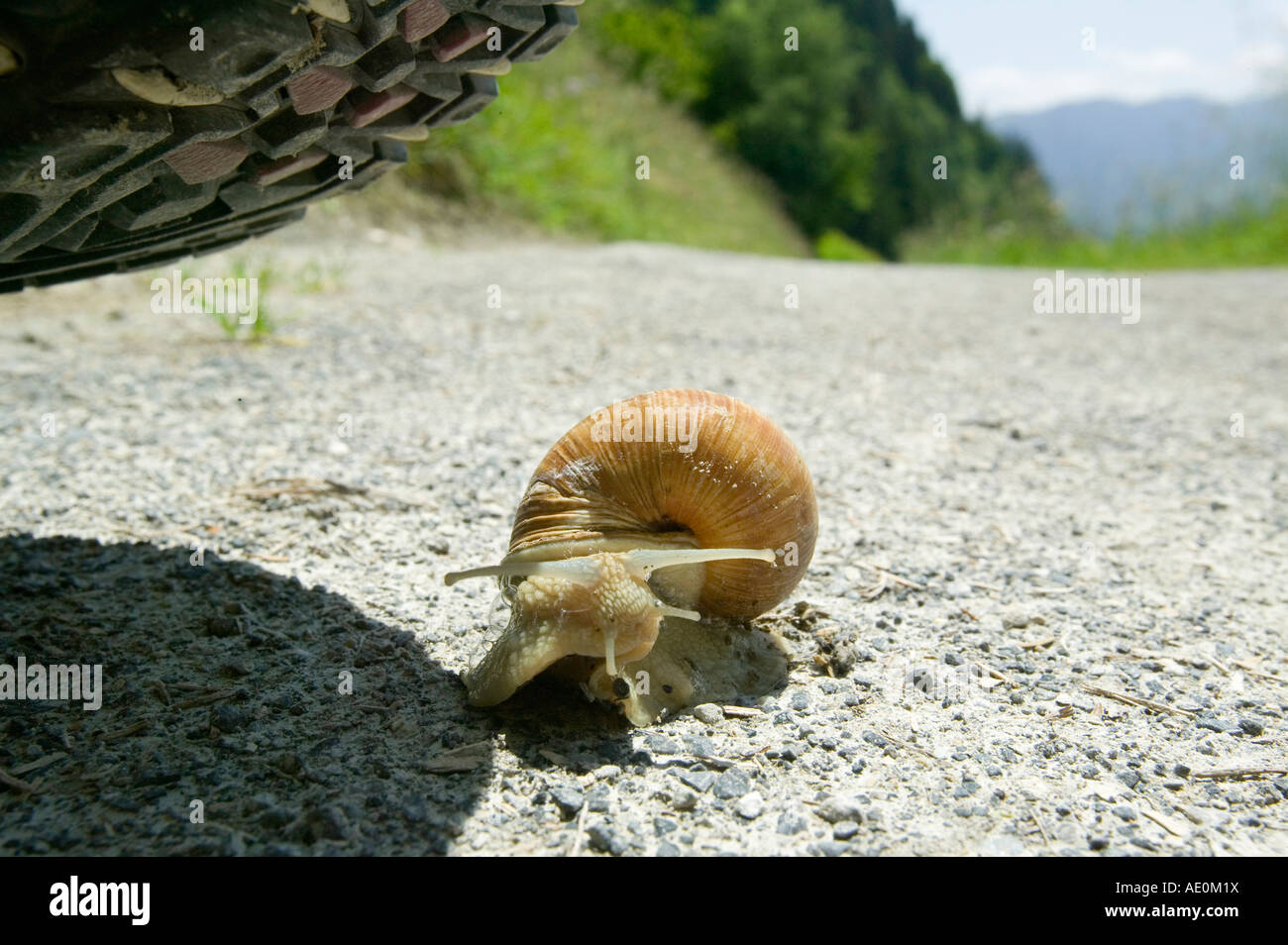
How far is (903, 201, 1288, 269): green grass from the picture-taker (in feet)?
43.2

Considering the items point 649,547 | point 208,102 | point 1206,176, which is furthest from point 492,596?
point 1206,176

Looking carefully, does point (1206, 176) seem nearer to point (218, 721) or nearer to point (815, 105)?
point (815, 105)

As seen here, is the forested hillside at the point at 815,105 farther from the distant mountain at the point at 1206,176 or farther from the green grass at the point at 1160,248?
the distant mountain at the point at 1206,176

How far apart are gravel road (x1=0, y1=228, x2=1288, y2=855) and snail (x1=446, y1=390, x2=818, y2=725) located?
0.13m

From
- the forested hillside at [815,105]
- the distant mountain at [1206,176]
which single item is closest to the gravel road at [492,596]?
the distant mountain at [1206,176]

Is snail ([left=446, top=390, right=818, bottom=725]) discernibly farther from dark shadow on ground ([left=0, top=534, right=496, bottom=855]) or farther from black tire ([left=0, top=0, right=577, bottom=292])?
black tire ([left=0, top=0, right=577, bottom=292])

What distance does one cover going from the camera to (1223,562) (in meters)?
3.17

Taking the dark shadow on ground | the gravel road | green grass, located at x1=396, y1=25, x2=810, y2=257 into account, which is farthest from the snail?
green grass, located at x1=396, y1=25, x2=810, y2=257

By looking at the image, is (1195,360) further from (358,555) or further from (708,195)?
(708,195)

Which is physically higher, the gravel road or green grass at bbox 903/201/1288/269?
green grass at bbox 903/201/1288/269

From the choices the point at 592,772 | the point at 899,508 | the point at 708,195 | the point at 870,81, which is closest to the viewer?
the point at 592,772

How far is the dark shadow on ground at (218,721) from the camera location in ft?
5.69

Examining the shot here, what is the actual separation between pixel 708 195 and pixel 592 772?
19.6 m
